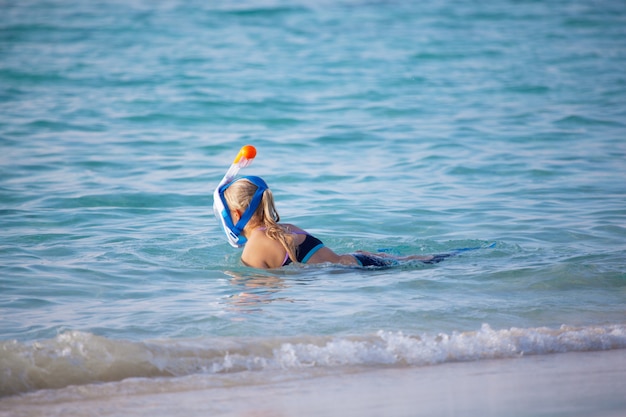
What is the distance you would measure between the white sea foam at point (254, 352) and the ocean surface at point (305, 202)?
1 centimetres

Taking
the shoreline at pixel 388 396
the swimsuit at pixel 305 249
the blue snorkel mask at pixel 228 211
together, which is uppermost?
the blue snorkel mask at pixel 228 211

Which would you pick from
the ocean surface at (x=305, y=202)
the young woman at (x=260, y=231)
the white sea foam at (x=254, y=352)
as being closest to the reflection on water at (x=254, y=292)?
the ocean surface at (x=305, y=202)

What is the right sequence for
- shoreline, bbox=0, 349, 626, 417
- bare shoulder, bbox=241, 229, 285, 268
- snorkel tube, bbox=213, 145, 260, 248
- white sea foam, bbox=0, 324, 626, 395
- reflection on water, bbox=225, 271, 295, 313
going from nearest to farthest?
shoreline, bbox=0, 349, 626, 417
white sea foam, bbox=0, 324, 626, 395
reflection on water, bbox=225, 271, 295, 313
snorkel tube, bbox=213, 145, 260, 248
bare shoulder, bbox=241, 229, 285, 268

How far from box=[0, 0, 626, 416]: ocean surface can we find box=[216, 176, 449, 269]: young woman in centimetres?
10

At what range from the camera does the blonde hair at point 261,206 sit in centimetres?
583

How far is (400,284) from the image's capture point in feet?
19.2

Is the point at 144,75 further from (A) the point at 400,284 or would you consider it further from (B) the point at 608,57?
(A) the point at 400,284

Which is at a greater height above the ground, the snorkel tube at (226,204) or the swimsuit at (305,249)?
the snorkel tube at (226,204)

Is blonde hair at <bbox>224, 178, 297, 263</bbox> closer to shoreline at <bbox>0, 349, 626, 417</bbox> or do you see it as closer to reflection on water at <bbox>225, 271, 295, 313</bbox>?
reflection on water at <bbox>225, 271, 295, 313</bbox>

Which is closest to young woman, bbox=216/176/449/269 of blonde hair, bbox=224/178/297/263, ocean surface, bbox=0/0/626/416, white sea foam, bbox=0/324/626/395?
blonde hair, bbox=224/178/297/263

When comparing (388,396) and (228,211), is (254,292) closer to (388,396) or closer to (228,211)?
(228,211)

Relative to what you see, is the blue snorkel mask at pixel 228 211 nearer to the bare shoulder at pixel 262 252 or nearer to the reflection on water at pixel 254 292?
the bare shoulder at pixel 262 252

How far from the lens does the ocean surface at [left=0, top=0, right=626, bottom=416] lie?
4598 millimetres

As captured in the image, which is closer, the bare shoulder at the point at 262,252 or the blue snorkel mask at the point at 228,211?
the blue snorkel mask at the point at 228,211
